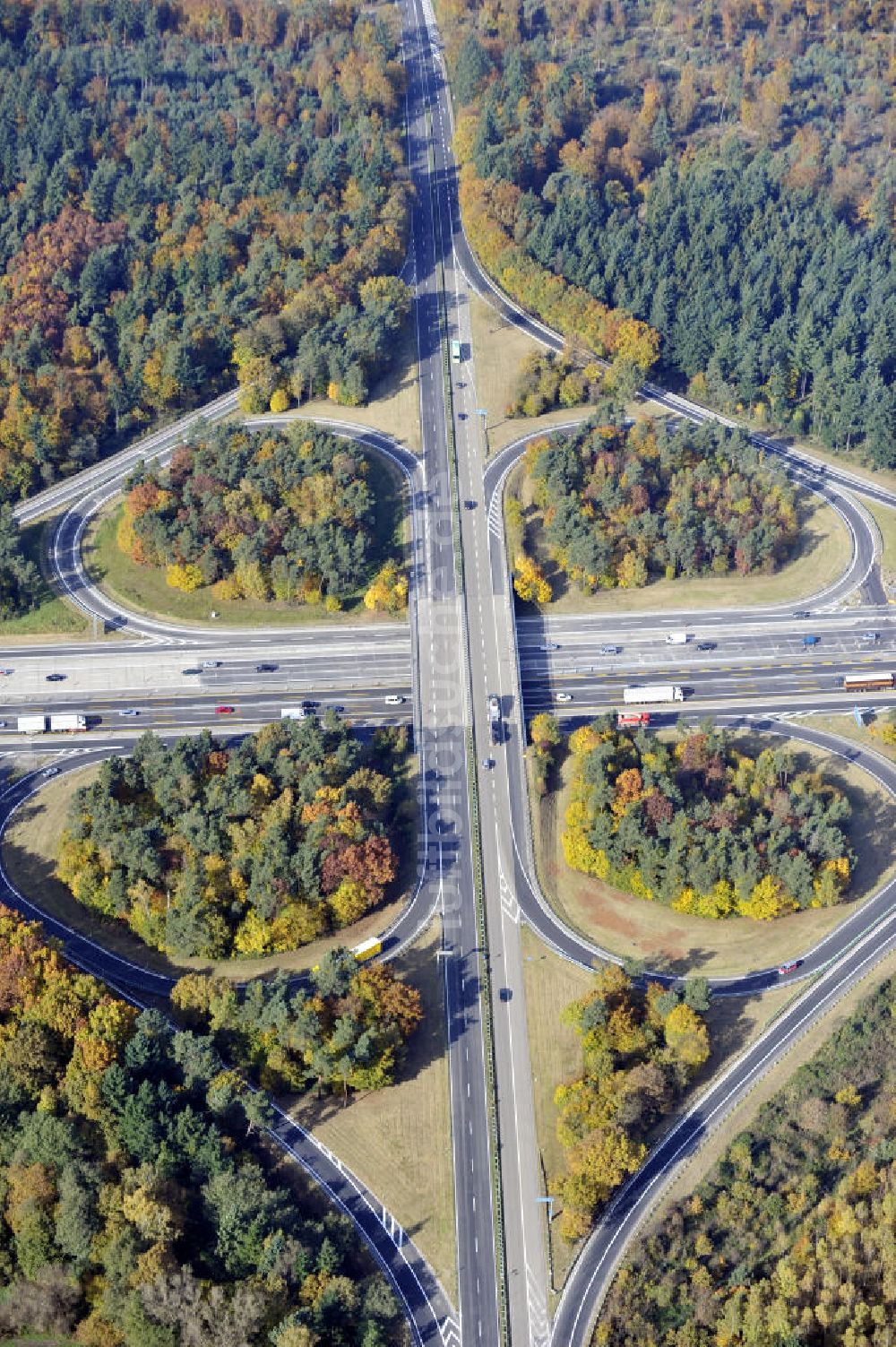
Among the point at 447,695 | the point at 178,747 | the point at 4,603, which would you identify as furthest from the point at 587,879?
the point at 4,603

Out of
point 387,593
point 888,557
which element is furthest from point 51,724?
point 888,557

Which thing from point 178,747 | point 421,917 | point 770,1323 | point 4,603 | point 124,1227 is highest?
point 4,603

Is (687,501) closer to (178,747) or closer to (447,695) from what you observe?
(447,695)

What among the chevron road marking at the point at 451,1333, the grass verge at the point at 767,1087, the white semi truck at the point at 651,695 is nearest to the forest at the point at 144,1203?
the chevron road marking at the point at 451,1333

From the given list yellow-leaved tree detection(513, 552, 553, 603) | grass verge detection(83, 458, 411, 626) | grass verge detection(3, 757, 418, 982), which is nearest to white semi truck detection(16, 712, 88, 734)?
grass verge detection(3, 757, 418, 982)

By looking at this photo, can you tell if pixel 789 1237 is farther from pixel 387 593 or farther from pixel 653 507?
pixel 653 507
